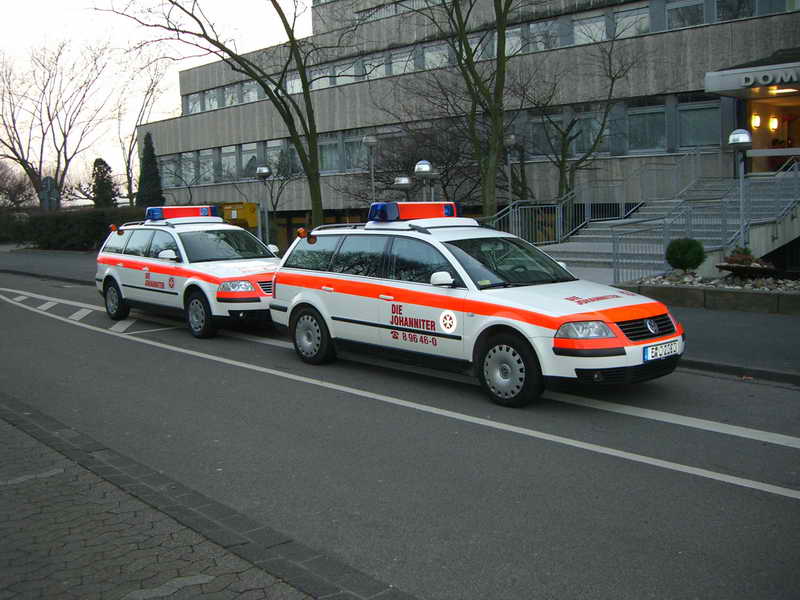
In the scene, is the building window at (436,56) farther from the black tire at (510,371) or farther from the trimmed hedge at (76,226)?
the black tire at (510,371)

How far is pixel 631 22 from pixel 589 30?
1.42m

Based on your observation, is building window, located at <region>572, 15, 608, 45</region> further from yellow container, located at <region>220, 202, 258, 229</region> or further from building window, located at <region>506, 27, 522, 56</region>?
yellow container, located at <region>220, 202, 258, 229</region>

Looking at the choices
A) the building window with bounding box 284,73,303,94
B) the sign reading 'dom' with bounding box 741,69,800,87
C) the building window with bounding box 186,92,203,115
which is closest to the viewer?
the sign reading 'dom' with bounding box 741,69,800,87

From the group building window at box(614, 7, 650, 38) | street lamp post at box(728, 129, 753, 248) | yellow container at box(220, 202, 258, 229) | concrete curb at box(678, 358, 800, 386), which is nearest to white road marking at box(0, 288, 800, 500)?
concrete curb at box(678, 358, 800, 386)

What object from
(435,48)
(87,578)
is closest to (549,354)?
(87,578)

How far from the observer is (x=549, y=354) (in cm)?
754

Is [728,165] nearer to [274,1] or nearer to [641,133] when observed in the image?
[641,133]

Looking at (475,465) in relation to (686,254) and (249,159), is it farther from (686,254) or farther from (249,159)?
(249,159)

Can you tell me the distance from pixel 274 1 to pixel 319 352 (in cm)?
1206

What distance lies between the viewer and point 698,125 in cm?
2505

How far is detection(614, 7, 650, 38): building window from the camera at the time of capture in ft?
85.3

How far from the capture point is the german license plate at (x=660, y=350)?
7.68 metres

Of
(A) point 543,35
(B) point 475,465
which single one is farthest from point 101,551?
(A) point 543,35

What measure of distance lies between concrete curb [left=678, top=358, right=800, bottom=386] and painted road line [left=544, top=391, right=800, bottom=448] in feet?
6.37
